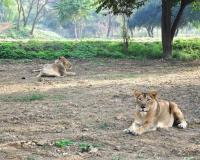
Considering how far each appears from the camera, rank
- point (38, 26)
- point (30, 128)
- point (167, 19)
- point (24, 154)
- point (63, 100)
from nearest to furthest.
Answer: point (24, 154)
point (30, 128)
point (63, 100)
point (167, 19)
point (38, 26)

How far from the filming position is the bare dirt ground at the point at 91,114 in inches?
286

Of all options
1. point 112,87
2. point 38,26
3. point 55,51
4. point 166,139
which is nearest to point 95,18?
point 38,26

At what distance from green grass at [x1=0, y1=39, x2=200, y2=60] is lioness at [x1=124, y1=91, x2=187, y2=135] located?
45.5ft

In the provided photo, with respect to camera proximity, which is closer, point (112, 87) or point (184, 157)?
point (184, 157)

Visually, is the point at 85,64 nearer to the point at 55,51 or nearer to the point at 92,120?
the point at 55,51

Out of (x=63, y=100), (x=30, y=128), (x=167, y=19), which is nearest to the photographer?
(x=30, y=128)

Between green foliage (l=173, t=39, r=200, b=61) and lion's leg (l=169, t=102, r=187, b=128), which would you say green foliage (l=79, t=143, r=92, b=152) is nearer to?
lion's leg (l=169, t=102, r=187, b=128)

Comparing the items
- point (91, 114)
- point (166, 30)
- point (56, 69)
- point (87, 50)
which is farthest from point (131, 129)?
point (87, 50)

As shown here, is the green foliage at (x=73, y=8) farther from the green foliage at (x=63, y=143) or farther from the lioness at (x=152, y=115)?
the green foliage at (x=63, y=143)

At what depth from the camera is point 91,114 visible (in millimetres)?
9969

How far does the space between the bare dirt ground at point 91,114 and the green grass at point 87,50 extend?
424cm

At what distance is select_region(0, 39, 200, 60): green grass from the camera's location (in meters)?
22.6

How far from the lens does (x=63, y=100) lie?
11.7 m

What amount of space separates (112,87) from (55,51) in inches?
389
